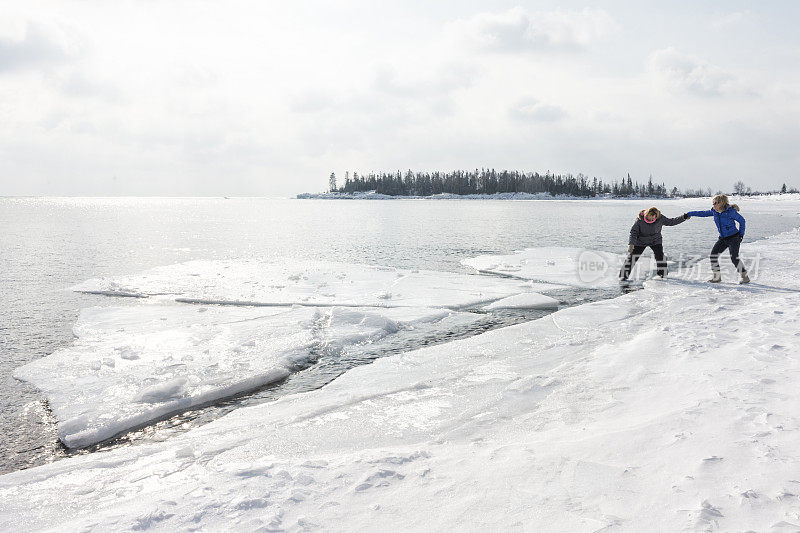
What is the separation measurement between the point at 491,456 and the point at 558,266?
12203 mm

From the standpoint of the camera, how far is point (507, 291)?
10930 mm

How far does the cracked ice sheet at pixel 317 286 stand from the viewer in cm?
1019

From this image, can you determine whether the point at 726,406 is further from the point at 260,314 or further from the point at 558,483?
the point at 260,314

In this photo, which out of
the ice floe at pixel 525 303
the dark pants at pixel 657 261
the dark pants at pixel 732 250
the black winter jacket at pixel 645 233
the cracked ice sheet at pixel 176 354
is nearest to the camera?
Answer: the cracked ice sheet at pixel 176 354

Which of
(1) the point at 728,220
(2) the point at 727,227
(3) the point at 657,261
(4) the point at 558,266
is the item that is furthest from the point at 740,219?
(4) the point at 558,266

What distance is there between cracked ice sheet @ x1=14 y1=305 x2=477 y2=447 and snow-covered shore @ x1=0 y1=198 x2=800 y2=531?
2.81ft

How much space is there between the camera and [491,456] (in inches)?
130

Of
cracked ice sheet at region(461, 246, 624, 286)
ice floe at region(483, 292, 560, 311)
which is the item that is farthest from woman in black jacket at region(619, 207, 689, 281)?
ice floe at region(483, 292, 560, 311)

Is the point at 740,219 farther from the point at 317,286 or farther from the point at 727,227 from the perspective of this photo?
the point at 317,286

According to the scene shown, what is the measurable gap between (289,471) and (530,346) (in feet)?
13.6

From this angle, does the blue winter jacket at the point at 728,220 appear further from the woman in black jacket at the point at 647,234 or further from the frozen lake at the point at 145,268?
the frozen lake at the point at 145,268

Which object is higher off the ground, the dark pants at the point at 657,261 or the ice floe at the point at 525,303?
the dark pants at the point at 657,261

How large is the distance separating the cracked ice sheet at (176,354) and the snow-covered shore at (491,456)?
0.86 meters

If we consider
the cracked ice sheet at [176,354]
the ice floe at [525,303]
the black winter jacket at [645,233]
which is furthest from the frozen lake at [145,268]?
the black winter jacket at [645,233]
